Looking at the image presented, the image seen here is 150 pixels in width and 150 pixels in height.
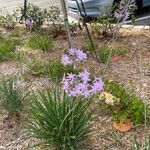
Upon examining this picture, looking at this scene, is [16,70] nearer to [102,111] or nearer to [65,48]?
[65,48]

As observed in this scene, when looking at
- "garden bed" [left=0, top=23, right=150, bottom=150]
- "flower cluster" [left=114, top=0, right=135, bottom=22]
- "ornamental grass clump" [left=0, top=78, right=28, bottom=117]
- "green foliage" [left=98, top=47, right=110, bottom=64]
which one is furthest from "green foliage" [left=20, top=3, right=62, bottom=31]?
"ornamental grass clump" [left=0, top=78, right=28, bottom=117]

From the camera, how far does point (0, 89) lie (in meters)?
4.58

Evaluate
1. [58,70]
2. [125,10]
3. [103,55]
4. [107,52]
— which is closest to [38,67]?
[58,70]

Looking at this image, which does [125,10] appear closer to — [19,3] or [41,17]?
[41,17]

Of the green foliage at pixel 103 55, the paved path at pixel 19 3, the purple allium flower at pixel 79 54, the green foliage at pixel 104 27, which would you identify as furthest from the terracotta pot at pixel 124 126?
the paved path at pixel 19 3

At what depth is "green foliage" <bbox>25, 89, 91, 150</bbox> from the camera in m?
3.74

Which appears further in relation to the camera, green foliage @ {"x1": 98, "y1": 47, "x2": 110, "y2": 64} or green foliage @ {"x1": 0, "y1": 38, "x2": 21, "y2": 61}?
green foliage @ {"x1": 0, "y1": 38, "x2": 21, "y2": 61}

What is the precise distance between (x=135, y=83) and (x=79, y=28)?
2939mm

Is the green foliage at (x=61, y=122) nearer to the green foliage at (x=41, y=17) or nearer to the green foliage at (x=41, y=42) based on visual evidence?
the green foliage at (x=41, y=42)

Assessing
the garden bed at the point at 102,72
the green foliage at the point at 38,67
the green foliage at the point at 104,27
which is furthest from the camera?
the green foliage at the point at 104,27

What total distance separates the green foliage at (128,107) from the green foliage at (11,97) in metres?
0.97

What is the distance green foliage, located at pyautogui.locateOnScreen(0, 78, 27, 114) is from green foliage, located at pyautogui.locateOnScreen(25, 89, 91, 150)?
658 millimetres

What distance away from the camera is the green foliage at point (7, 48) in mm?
6594

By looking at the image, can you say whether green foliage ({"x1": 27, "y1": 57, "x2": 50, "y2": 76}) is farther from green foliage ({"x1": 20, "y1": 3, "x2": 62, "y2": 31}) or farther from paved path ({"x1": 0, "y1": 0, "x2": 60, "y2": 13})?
paved path ({"x1": 0, "y1": 0, "x2": 60, "y2": 13})
